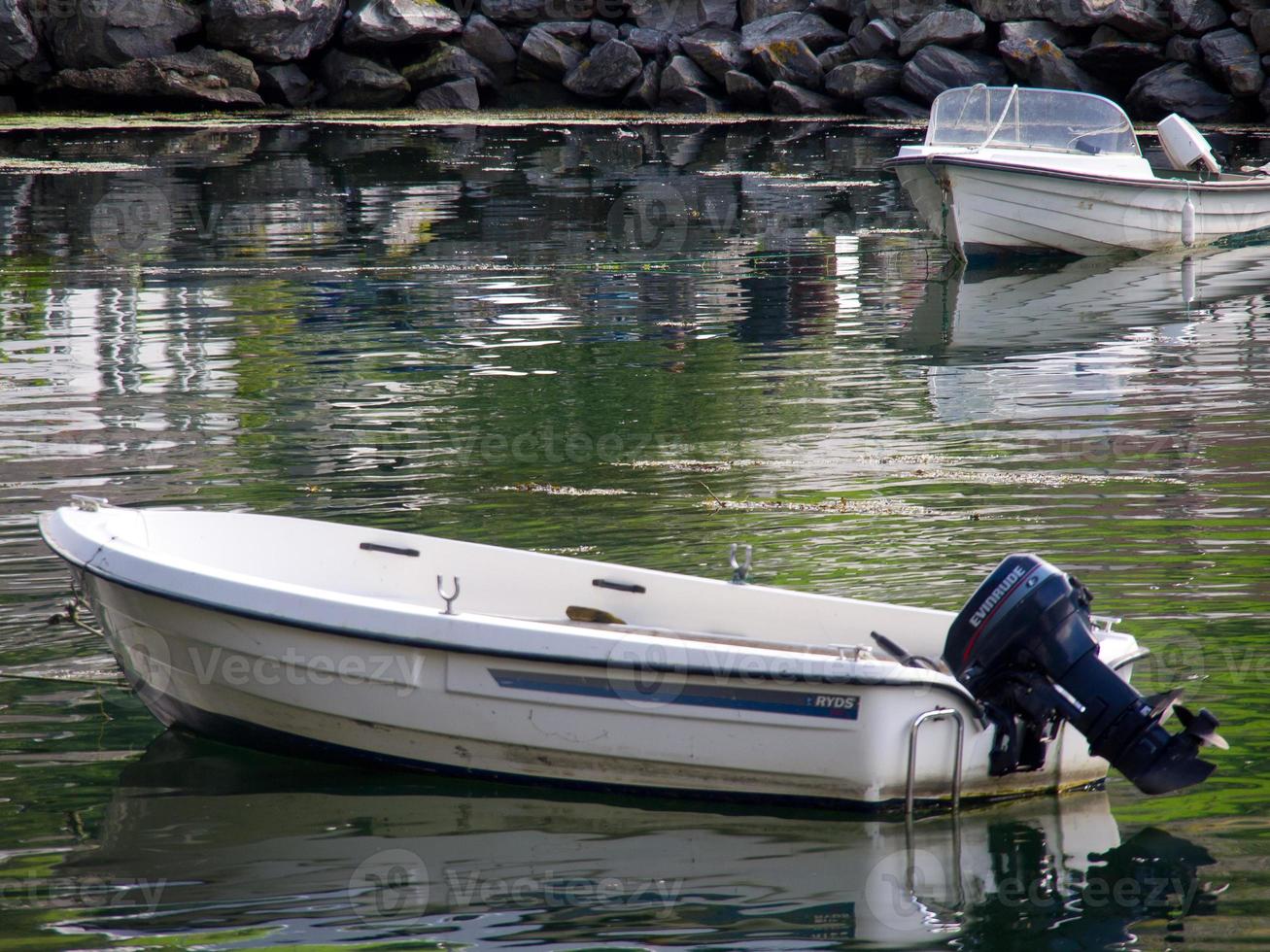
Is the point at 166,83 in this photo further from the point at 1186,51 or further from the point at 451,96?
the point at 1186,51

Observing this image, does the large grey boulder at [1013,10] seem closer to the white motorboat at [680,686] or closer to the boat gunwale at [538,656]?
the white motorboat at [680,686]

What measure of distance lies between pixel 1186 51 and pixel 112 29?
21.6 metres

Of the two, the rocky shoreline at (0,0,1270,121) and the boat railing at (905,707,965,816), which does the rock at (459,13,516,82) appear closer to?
the rocky shoreline at (0,0,1270,121)

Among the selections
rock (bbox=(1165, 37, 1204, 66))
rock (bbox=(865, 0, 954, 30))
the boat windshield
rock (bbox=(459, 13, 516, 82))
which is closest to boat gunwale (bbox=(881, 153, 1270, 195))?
the boat windshield

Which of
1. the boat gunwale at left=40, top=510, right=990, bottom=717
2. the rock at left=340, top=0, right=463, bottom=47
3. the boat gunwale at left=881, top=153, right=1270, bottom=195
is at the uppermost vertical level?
the rock at left=340, top=0, right=463, bottom=47

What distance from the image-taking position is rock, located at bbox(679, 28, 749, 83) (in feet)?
114

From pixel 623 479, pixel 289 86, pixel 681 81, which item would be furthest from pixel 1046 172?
pixel 289 86

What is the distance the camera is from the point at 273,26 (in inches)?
1357

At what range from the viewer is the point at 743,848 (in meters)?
4.96

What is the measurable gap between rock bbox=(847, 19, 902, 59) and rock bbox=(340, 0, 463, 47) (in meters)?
8.68

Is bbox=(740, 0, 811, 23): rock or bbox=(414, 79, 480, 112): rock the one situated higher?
bbox=(740, 0, 811, 23): rock

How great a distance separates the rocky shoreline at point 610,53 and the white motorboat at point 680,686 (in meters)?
28.1

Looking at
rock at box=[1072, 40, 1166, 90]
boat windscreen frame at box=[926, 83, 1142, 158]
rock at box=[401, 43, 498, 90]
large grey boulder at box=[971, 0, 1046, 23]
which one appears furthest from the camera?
rock at box=[401, 43, 498, 90]

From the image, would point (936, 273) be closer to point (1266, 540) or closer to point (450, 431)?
point (450, 431)
